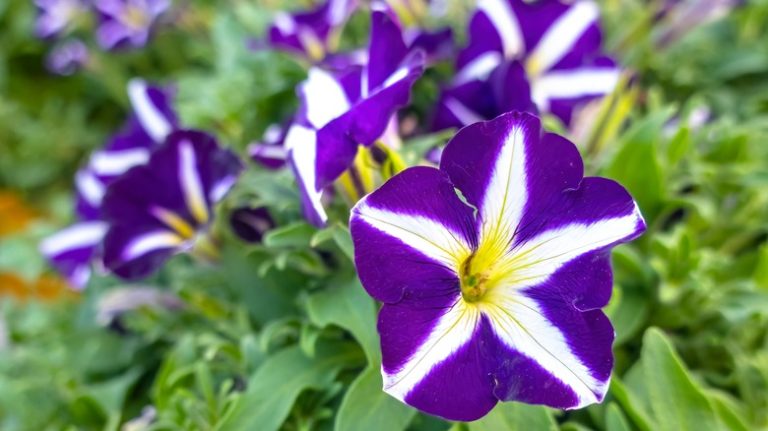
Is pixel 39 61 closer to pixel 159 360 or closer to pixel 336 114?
pixel 159 360

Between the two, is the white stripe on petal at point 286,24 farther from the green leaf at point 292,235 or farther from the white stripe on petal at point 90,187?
the green leaf at point 292,235

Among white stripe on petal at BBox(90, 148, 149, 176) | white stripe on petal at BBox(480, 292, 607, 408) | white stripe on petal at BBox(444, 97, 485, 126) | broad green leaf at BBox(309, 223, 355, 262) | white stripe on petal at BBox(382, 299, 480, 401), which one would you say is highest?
broad green leaf at BBox(309, 223, 355, 262)

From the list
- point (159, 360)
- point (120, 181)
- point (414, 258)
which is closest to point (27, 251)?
point (159, 360)

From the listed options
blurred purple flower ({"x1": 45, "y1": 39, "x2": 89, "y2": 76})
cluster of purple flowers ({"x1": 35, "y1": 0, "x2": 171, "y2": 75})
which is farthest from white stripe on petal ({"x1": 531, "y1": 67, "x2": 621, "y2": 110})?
blurred purple flower ({"x1": 45, "y1": 39, "x2": 89, "y2": 76})

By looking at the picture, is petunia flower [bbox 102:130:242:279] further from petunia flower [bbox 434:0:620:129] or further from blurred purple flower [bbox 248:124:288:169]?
petunia flower [bbox 434:0:620:129]

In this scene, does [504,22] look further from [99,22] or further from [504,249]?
[99,22]
